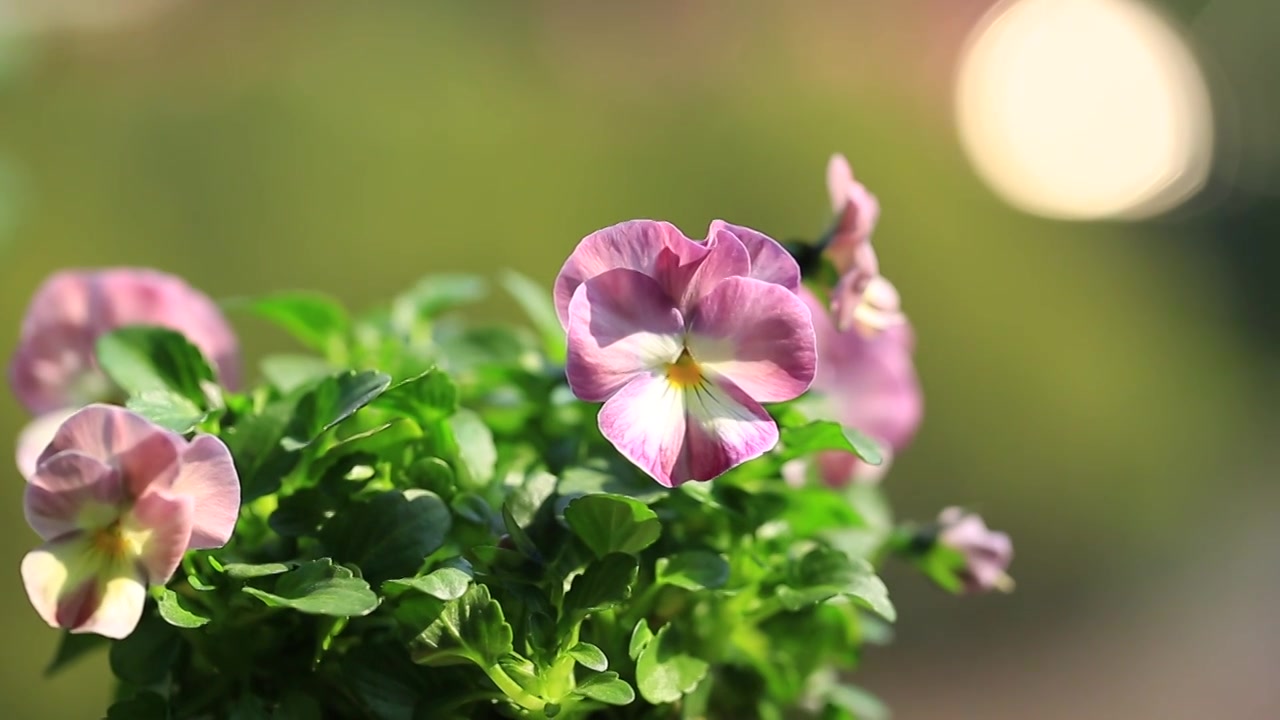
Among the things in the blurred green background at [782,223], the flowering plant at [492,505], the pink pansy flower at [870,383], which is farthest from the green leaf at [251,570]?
the blurred green background at [782,223]

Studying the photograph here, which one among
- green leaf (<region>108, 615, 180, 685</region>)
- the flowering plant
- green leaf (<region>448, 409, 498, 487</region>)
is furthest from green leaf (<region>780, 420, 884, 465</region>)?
green leaf (<region>108, 615, 180, 685</region>)

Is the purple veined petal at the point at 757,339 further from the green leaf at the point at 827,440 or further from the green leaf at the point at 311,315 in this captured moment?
the green leaf at the point at 311,315

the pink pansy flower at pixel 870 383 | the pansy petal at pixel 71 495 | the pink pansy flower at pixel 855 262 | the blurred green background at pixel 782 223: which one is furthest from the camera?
the blurred green background at pixel 782 223

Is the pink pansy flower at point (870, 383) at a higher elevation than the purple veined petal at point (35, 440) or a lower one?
higher

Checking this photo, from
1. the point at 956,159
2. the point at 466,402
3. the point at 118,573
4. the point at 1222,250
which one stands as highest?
the point at 1222,250

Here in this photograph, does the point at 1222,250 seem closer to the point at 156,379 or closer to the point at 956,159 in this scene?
the point at 956,159

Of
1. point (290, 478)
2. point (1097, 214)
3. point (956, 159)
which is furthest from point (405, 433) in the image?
point (1097, 214)
